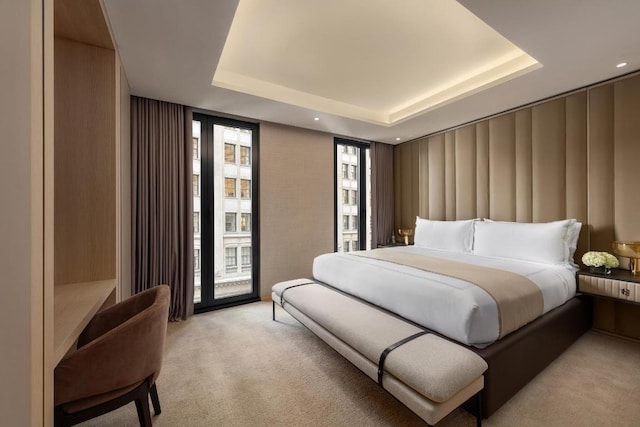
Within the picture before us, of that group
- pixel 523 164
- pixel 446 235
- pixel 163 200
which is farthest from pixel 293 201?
pixel 523 164

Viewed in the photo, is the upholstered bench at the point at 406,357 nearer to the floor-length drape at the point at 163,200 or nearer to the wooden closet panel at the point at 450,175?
the floor-length drape at the point at 163,200

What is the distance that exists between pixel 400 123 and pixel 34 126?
3820mm

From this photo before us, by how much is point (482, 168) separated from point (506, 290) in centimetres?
230

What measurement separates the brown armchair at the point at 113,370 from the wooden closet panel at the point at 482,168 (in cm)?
381

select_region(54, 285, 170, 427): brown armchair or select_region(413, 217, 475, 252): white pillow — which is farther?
select_region(413, 217, 475, 252): white pillow

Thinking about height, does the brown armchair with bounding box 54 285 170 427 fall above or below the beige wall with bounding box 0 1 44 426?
below

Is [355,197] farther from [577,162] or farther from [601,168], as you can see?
[601,168]

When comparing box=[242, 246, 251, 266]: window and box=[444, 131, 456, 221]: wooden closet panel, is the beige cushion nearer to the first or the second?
box=[242, 246, 251, 266]: window

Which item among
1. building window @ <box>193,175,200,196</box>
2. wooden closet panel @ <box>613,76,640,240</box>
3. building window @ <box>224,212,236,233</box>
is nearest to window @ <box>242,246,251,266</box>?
building window @ <box>224,212,236,233</box>

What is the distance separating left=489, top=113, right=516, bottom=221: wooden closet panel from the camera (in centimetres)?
335

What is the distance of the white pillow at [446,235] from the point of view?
11.4 feet

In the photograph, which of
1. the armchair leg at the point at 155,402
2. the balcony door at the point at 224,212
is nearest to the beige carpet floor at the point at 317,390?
the armchair leg at the point at 155,402

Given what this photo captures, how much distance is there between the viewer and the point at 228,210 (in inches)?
144

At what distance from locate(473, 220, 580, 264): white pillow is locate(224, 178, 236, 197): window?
3183 mm
